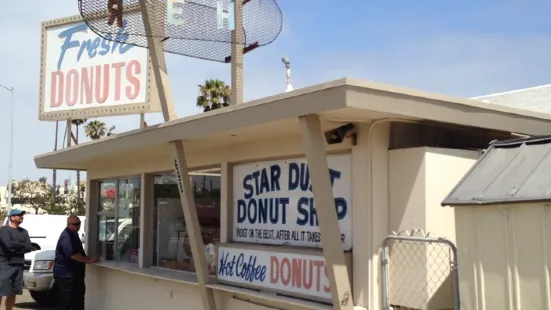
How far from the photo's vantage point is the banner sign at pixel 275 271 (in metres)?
6.18

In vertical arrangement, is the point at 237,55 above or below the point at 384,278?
above

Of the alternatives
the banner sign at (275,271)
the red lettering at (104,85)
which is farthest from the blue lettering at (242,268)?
the red lettering at (104,85)

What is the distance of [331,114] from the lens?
5547mm

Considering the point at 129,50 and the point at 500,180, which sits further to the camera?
the point at 129,50

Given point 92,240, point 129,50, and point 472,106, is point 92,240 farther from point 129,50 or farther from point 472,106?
point 472,106

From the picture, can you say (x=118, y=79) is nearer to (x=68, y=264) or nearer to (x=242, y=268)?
(x=68, y=264)

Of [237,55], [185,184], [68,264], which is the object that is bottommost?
[68,264]

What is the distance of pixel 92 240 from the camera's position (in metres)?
11.7

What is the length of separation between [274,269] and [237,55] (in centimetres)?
278

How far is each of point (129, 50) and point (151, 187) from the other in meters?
2.80

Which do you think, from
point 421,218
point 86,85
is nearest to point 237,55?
point 421,218

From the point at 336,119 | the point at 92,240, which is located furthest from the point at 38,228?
the point at 336,119

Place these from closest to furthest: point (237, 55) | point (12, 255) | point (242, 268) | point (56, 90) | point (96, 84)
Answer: point (242, 268)
point (237, 55)
point (12, 255)
point (96, 84)
point (56, 90)

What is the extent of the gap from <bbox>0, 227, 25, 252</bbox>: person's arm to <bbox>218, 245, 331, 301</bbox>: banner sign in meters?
3.53
